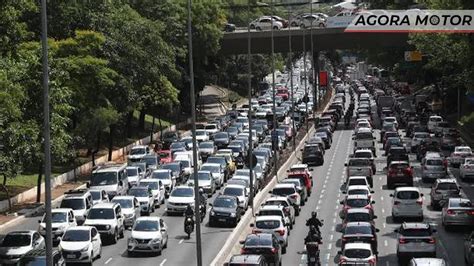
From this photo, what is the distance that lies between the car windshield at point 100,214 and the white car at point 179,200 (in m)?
7.23

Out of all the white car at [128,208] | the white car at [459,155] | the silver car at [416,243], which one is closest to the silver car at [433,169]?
the white car at [459,155]

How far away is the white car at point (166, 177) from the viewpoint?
2165 inches

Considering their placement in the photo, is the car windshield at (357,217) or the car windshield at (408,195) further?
the car windshield at (408,195)

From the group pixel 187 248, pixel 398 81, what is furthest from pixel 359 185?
pixel 398 81

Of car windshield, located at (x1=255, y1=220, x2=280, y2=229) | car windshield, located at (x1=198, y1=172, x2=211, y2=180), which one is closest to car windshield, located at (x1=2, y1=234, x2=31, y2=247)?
car windshield, located at (x1=255, y1=220, x2=280, y2=229)

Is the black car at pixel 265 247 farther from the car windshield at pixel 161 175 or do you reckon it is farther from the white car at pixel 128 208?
the car windshield at pixel 161 175

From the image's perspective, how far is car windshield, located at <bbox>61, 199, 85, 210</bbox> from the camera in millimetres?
45375

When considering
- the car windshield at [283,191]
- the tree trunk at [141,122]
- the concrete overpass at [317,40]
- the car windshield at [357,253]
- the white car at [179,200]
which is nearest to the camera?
the car windshield at [357,253]

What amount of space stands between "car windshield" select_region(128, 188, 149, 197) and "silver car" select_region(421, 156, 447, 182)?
59.5 ft

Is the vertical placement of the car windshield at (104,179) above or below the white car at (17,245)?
above

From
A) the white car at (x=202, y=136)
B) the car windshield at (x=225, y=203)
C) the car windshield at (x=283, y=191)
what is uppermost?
the white car at (x=202, y=136)

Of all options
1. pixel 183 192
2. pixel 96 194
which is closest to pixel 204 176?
pixel 183 192

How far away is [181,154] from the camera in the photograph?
64.2 meters

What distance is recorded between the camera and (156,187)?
172 feet
